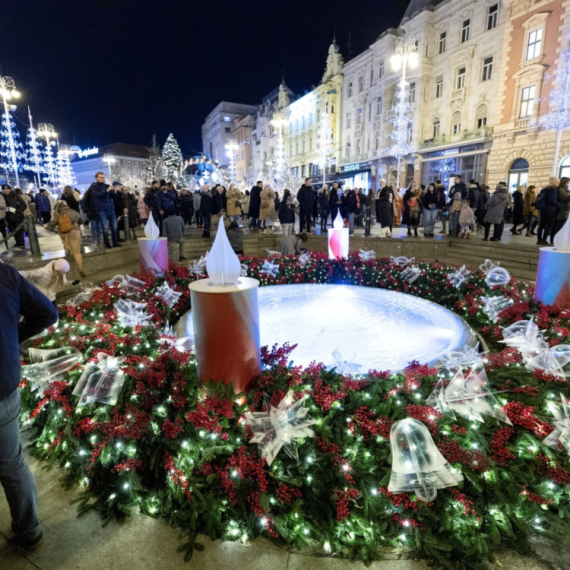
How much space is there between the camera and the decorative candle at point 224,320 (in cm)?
267

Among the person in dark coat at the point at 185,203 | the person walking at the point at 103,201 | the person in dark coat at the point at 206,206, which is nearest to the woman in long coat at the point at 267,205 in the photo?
the person in dark coat at the point at 206,206

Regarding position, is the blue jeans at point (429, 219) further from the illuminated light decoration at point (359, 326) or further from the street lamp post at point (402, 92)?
the street lamp post at point (402, 92)

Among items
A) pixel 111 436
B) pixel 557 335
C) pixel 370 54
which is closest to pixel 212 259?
pixel 111 436

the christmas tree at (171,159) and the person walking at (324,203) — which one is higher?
the christmas tree at (171,159)

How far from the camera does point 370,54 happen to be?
33469mm

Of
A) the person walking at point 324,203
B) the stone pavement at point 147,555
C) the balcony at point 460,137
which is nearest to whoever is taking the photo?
the stone pavement at point 147,555

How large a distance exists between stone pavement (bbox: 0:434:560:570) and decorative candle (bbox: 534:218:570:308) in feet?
10.7

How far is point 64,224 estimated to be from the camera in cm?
770

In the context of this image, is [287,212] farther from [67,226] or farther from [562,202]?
[562,202]

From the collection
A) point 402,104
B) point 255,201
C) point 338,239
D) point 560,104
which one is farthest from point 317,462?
point 402,104

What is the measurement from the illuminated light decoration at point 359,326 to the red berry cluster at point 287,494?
1280 mm

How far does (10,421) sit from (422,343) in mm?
3885

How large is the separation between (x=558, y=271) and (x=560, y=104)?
51.3 ft

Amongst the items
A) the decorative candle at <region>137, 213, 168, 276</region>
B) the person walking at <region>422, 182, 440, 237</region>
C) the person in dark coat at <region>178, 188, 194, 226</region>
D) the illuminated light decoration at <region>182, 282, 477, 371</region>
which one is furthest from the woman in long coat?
the illuminated light decoration at <region>182, 282, 477, 371</region>
